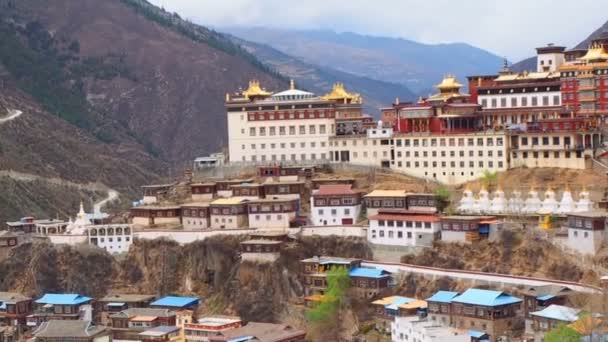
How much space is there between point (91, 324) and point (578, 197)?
101 ft

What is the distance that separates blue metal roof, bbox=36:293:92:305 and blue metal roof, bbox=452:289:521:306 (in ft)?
86.3

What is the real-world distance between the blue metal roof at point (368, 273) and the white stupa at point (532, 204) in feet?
30.0

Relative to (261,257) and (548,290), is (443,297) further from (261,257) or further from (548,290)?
Answer: (261,257)

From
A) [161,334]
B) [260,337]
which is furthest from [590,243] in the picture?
[161,334]

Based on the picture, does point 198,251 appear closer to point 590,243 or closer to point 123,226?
point 123,226

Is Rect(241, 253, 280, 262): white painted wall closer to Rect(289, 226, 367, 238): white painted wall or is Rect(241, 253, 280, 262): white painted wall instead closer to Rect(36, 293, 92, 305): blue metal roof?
Rect(289, 226, 367, 238): white painted wall

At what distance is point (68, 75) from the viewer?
19088 centimetres

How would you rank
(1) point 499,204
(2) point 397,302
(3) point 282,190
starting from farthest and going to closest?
1. (3) point 282,190
2. (1) point 499,204
3. (2) point 397,302

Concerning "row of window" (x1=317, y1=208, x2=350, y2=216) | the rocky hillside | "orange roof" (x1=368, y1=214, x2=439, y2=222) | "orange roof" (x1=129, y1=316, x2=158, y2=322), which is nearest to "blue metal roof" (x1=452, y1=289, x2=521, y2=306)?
"orange roof" (x1=368, y1=214, x2=439, y2=222)

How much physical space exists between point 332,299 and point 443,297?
295 inches

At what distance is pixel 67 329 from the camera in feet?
252

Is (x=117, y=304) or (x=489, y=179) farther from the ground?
(x=489, y=179)

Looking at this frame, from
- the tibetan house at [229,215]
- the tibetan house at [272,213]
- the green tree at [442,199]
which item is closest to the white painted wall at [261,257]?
Answer: the tibetan house at [272,213]

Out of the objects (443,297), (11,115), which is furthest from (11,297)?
(11,115)
